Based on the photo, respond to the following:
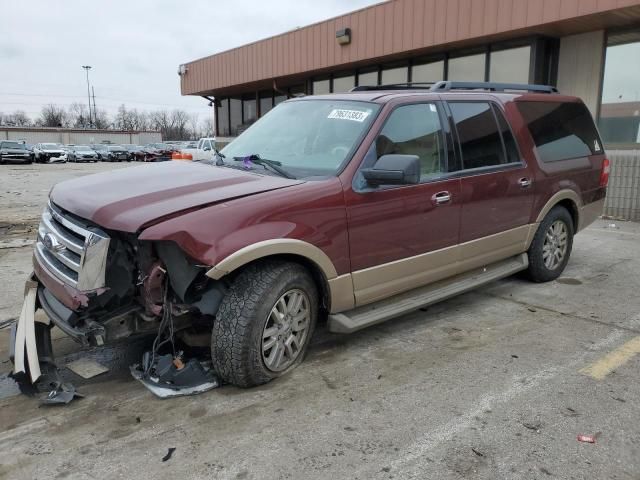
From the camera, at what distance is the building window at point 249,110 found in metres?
→ 21.5

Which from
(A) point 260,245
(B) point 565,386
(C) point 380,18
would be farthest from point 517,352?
(C) point 380,18

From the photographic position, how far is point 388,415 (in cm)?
305

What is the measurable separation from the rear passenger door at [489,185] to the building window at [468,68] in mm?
8067

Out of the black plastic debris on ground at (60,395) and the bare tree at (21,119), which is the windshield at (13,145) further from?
the bare tree at (21,119)

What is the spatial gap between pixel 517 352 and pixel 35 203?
1227 cm

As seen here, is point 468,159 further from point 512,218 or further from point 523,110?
point 523,110

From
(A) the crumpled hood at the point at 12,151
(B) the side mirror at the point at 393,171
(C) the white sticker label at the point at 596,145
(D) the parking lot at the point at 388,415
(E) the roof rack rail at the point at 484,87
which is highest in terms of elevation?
(E) the roof rack rail at the point at 484,87

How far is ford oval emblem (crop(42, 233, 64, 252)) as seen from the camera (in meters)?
3.28

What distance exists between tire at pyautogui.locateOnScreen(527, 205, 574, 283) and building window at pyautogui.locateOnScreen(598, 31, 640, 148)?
5695 millimetres

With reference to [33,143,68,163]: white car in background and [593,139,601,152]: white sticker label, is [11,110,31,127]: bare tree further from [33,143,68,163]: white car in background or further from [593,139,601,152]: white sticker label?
[593,139,601,152]: white sticker label

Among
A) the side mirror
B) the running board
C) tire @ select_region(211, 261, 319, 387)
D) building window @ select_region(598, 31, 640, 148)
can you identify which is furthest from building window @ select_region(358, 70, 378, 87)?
tire @ select_region(211, 261, 319, 387)

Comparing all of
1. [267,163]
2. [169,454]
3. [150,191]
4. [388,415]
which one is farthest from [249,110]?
[169,454]

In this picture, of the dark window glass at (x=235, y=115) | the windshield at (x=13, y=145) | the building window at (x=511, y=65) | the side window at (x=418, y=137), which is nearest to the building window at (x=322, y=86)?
the building window at (x=511, y=65)

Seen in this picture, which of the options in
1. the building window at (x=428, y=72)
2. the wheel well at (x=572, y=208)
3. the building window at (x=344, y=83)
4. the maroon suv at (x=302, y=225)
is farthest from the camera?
the building window at (x=344, y=83)
